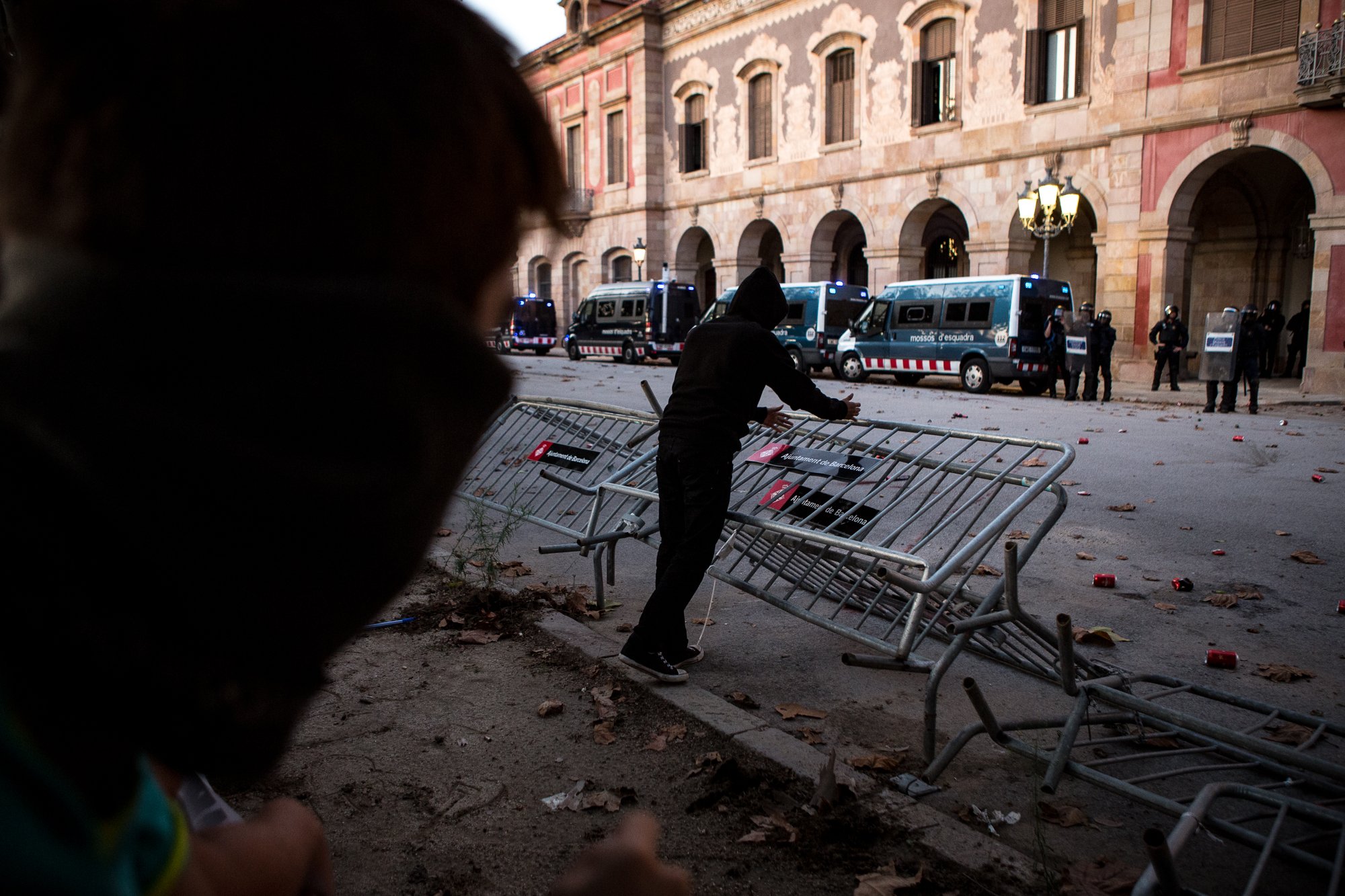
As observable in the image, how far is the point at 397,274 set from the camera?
2.53 feet

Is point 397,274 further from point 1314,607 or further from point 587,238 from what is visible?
point 587,238

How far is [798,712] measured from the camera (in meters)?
4.04

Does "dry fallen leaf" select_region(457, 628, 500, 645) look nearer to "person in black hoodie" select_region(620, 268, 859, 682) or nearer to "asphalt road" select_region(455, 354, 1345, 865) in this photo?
"asphalt road" select_region(455, 354, 1345, 865)

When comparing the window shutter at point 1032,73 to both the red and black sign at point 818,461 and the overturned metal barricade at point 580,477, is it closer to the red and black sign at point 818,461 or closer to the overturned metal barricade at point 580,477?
the overturned metal barricade at point 580,477

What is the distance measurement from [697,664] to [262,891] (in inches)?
145

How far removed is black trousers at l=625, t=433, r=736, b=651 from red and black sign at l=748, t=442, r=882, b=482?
389mm

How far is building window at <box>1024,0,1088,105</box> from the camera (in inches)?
918

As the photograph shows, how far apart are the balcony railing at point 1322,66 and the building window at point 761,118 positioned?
1619 centimetres

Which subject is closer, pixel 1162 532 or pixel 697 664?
pixel 697 664

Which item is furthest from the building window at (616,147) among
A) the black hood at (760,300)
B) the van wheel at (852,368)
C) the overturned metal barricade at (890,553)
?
the black hood at (760,300)

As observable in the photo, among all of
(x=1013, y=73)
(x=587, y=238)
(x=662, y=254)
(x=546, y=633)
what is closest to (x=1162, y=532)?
(x=546, y=633)

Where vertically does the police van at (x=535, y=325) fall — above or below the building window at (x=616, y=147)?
below

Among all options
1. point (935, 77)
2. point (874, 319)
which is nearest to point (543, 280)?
point (935, 77)

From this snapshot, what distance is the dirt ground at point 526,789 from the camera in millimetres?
2799
